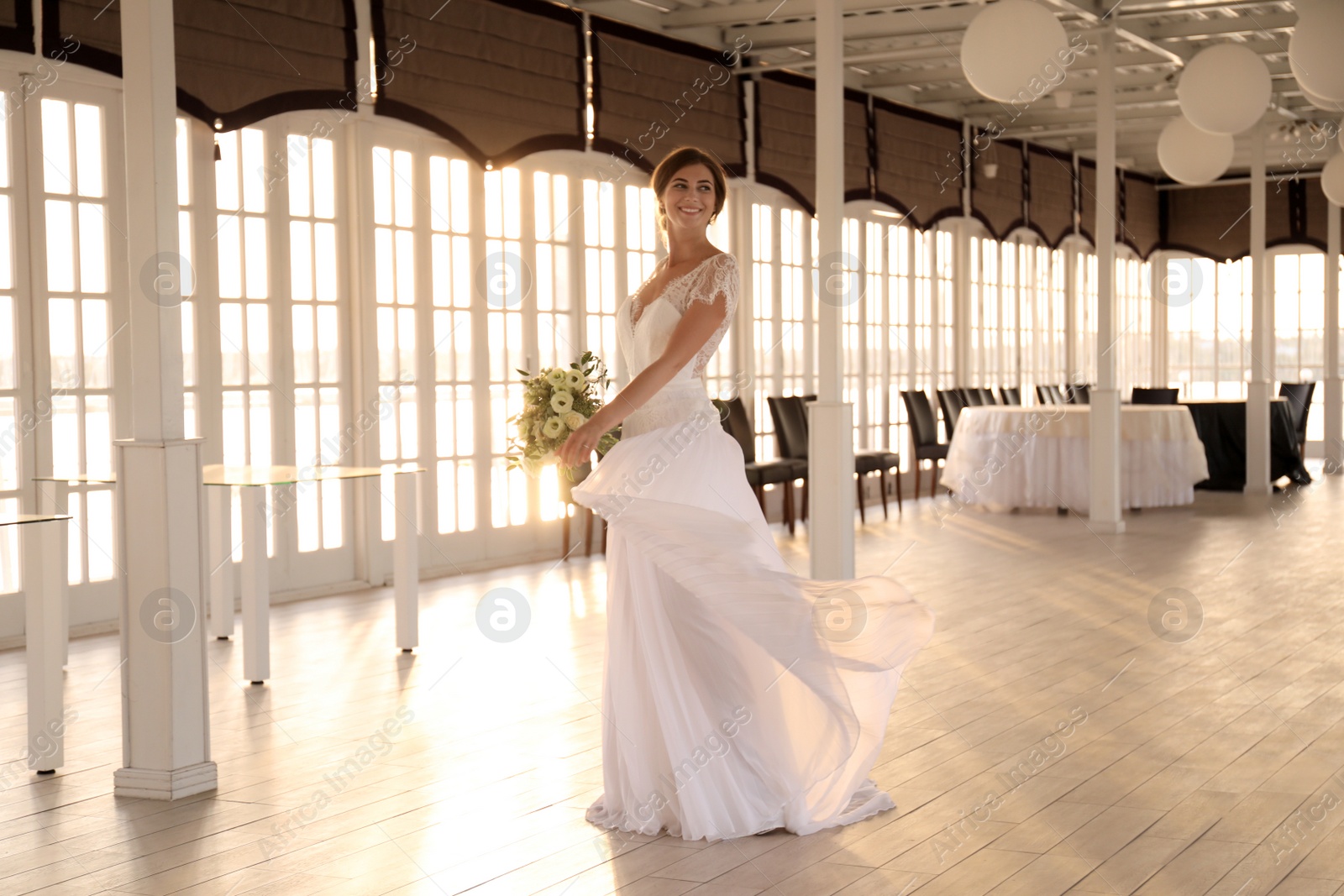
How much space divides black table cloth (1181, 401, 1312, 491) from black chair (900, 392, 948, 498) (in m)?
2.50

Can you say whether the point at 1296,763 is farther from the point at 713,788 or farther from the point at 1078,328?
the point at 1078,328

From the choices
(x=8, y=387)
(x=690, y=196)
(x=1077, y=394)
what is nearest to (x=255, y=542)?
(x=8, y=387)

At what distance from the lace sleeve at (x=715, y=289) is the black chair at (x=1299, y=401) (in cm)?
Answer: 1143

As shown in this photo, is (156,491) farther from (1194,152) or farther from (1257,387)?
(1257,387)

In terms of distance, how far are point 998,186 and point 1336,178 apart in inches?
162

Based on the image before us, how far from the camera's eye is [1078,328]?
608 inches

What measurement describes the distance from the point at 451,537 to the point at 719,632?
15.6ft

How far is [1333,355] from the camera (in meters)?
13.7

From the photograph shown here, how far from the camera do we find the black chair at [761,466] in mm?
8750

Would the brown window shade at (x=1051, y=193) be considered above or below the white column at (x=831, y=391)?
above

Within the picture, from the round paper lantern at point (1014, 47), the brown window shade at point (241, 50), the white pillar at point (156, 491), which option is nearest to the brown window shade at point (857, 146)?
the round paper lantern at point (1014, 47)

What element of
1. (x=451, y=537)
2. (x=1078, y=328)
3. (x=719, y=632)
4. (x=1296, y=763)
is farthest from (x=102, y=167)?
(x=1078, y=328)

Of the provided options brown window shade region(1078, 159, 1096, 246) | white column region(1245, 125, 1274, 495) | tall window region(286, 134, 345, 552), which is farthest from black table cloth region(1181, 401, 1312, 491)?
tall window region(286, 134, 345, 552)

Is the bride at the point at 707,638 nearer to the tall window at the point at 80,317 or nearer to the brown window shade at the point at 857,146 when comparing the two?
the tall window at the point at 80,317
